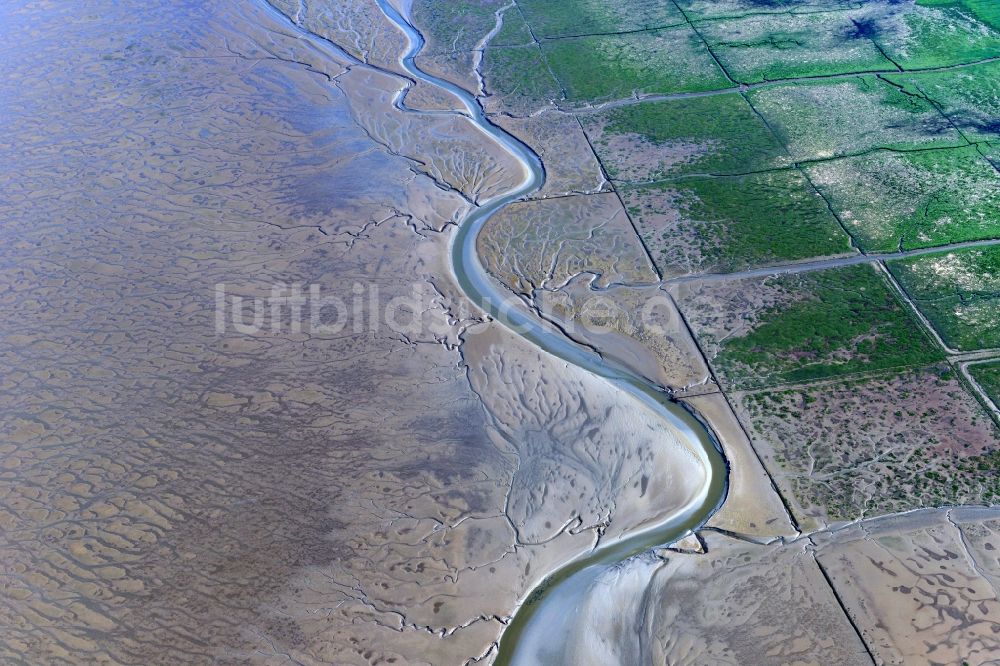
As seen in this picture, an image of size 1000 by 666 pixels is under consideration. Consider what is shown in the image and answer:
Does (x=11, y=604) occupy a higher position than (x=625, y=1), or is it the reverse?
(x=625, y=1)

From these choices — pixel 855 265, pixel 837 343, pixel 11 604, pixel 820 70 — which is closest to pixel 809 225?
pixel 855 265

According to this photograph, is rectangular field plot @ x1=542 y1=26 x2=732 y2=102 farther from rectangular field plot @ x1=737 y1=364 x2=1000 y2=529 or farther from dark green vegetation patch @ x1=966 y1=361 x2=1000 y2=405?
rectangular field plot @ x1=737 y1=364 x2=1000 y2=529

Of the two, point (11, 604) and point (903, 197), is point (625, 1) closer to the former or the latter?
point (903, 197)

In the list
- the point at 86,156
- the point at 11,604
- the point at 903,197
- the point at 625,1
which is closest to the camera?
the point at 11,604

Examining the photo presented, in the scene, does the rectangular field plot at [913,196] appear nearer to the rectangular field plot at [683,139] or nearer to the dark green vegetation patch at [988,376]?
the rectangular field plot at [683,139]

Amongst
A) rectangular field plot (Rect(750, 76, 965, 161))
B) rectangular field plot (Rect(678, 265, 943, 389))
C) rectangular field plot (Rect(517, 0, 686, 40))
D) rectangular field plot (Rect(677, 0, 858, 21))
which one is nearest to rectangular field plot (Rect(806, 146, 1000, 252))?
rectangular field plot (Rect(750, 76, 965, 161))

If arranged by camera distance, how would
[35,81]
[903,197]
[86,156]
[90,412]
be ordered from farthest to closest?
[35,81] < [86,156] < [903,197] < [90,412]
